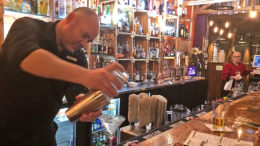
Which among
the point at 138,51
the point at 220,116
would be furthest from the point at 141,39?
the point at 220,116

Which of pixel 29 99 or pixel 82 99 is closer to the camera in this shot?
pixel 82 99

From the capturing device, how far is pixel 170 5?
231 inches

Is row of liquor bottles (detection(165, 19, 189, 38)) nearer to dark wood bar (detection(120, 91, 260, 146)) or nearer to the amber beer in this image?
dark wood bar (detection(120, 91, 260, 146))

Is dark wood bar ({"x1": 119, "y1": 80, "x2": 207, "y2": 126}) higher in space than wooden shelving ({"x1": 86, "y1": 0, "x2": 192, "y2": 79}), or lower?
lower

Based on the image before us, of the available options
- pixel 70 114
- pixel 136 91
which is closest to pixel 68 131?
pixel 136 91

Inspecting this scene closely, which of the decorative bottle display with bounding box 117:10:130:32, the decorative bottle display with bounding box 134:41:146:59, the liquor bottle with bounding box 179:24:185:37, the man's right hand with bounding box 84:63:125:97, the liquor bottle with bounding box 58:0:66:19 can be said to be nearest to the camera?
the man's right hand with bounding box 84:63:125:97

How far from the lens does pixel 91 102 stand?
→ 0.82 meters

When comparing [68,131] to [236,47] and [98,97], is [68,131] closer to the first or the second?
[98,97]

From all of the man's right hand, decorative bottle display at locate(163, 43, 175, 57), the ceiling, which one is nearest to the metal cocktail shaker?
the man's right hand

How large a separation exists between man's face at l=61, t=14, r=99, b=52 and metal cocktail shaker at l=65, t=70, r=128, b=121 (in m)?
0.47

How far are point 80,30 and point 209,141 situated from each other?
940 millimetres

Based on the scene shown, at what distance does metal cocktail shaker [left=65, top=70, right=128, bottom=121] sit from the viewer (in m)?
0.80

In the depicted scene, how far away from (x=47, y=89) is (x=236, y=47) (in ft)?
31.4

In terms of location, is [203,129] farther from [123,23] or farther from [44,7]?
[123,23]
